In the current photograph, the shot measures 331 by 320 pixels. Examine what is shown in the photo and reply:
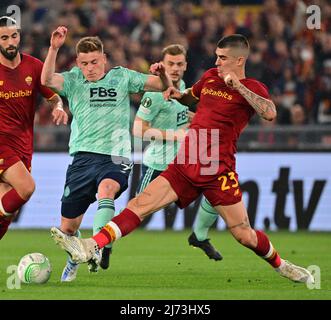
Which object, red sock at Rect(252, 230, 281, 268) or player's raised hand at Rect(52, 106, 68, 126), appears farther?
player's raised hand at Rect(52, 106, 68, 126)

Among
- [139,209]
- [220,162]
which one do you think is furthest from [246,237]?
[139,209]

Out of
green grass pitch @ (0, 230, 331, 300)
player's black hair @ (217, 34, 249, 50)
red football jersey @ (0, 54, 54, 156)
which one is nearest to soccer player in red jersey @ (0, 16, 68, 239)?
red football jersey @ (0, 54, 54, 156)

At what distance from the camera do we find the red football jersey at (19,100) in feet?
34.6

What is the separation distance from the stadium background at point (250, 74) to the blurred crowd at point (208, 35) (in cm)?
2

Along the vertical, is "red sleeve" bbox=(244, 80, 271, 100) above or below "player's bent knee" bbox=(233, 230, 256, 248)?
above

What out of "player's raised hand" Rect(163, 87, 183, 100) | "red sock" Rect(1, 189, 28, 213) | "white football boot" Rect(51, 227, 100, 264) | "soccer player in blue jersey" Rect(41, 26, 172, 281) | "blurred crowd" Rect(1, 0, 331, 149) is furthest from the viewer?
"blurred crowd" Rect(1, 0, 331, 149)

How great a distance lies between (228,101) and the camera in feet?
30.7

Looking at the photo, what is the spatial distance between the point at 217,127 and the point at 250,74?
8949 millimetres

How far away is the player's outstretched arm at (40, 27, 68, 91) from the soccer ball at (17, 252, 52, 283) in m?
1.80

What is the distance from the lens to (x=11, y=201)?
10.3 m

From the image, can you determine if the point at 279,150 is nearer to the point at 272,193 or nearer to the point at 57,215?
the point at 272,193

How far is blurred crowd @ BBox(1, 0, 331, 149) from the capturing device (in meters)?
Result: 18.2

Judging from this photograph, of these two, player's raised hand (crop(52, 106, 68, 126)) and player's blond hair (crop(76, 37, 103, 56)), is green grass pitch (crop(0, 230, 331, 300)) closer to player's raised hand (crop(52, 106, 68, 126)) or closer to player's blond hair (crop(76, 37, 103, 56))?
player's raised hand (crop(52, 106, 68, 126))

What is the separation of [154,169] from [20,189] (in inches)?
90.2
